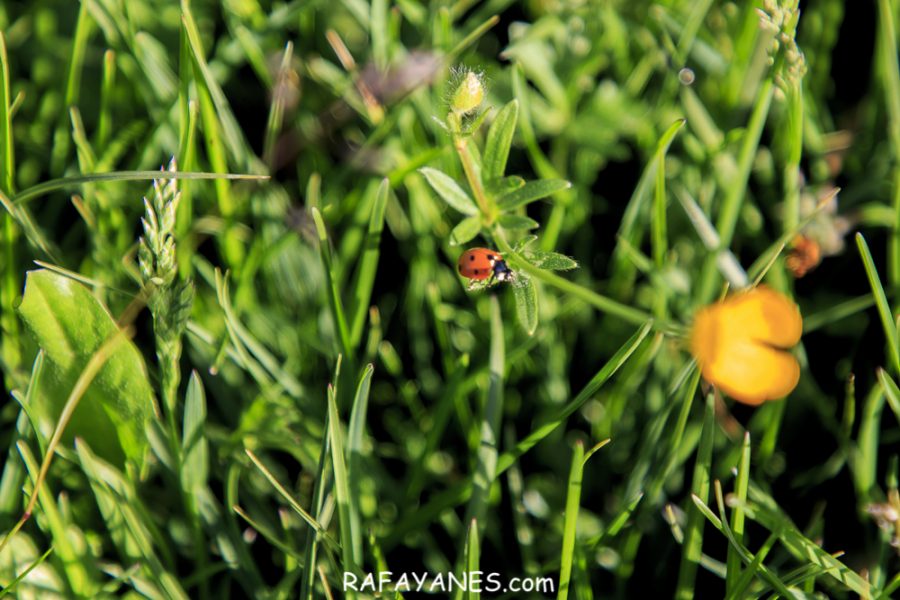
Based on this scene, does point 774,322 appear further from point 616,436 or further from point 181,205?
point 181,205

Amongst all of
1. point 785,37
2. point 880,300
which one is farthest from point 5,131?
point 880,300

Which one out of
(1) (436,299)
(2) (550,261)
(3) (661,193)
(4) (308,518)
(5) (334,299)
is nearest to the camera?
(4) (308,518)

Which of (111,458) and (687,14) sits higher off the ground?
(687,14)

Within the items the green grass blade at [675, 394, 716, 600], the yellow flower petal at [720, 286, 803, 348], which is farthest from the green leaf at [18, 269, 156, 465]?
the yellow flower petal at [720, 286, 803, 348]

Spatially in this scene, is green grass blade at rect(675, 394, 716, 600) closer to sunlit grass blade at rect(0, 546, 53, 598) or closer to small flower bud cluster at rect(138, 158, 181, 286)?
small flower bud cluster at rect(138, 158, 181, 286)

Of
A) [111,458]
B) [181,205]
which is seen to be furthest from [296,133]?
[111,458]

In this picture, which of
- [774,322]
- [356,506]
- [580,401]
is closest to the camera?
[580,401]

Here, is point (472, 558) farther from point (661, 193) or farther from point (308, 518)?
point (661, 193)
